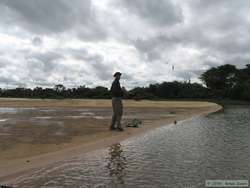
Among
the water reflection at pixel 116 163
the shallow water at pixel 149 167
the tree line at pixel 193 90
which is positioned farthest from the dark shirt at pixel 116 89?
the tree line at pixel 193 90

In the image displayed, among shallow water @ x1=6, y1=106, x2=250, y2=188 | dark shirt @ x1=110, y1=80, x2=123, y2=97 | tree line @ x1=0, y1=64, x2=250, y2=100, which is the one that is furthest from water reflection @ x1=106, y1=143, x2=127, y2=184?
tree line @ x1=0, y1=64, x2=250, y2=100

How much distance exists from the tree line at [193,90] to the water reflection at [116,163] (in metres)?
85.7

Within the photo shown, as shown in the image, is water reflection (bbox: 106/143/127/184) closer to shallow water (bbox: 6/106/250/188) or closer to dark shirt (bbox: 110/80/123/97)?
shallow water (bbox: 6/106/250/188)

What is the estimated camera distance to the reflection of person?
7.30 m

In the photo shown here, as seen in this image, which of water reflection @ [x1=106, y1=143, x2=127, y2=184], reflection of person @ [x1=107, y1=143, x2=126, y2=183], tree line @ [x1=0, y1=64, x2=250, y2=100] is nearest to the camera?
water reflection @ [x1=106, y1=143, x2=127, y2=184]

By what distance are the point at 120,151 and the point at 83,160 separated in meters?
1.67

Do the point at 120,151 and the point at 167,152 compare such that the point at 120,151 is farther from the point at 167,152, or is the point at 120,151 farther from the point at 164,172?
the point at 164,172

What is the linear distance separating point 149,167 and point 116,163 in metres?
0.95

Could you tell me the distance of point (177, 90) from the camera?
357ft

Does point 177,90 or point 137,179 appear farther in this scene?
point 177,90

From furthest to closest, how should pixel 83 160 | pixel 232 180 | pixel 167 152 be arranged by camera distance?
pixel 167 152 → pixel 83 160 → pixel 232 180

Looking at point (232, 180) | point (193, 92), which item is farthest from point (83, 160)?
point (193, 92)

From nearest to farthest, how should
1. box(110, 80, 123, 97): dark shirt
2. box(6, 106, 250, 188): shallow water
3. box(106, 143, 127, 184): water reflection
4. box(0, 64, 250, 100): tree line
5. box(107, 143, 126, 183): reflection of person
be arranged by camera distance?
box(6, 106, 250, 188): shallow water < box(106, 143, 127, 184): water reflection < box(107, 143, 126, 183): reflection of person < box(110, 80, 123, 97): dark shirt < box(0, 64, 250, 100): tree line

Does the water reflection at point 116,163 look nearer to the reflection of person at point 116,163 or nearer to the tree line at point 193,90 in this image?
the reflection of person at point 116,163
